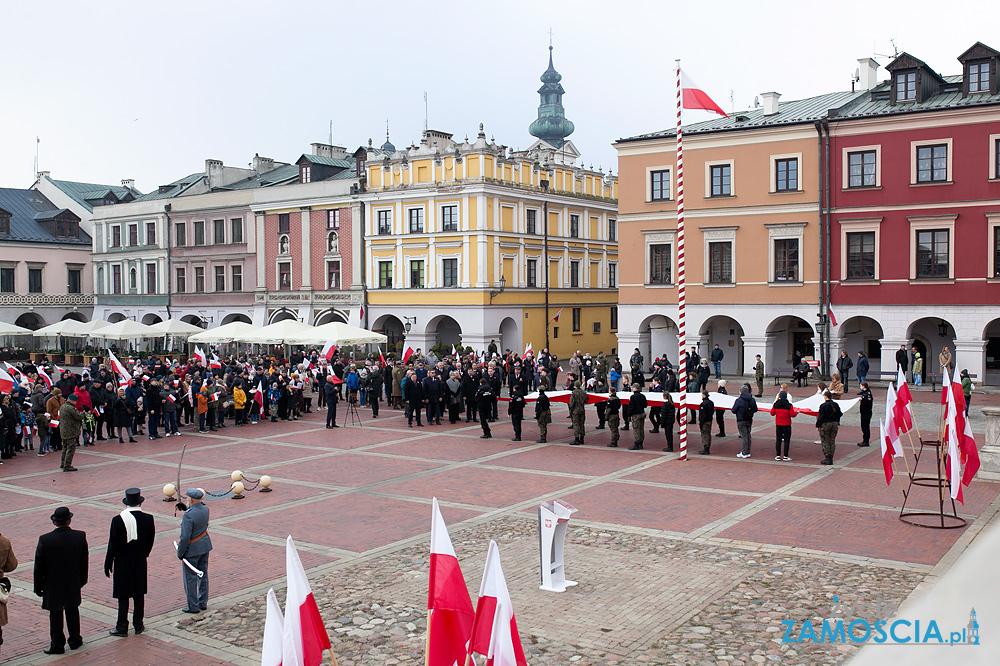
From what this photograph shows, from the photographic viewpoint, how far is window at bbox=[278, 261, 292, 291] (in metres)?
55.3

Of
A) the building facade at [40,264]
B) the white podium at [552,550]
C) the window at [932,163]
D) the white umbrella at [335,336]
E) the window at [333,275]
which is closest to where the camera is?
the white podium at [552,550]

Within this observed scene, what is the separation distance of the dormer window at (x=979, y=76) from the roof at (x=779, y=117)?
16.0 feet

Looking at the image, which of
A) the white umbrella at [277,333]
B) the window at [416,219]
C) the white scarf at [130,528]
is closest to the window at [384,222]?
the window at [416,219]

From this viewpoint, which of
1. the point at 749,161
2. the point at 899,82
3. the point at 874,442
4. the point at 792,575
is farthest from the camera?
the point at 749,161

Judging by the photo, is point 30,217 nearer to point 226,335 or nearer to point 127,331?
point 127,331

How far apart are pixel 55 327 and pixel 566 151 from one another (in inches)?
1771

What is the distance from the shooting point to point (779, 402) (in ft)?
65.9

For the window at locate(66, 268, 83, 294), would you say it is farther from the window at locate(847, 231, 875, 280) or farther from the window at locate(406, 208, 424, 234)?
the window at locate(847, 231, 875, 280)

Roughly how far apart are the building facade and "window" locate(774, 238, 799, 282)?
172 ft

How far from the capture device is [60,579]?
948 cm

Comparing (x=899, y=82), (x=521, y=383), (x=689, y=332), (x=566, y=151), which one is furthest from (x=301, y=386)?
(x=566, y=151)

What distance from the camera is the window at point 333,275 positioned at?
53094mm

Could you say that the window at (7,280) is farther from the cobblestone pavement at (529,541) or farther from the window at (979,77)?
the window at (979,77)

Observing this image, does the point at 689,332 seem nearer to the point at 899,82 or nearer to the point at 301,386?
the point at 899,82
